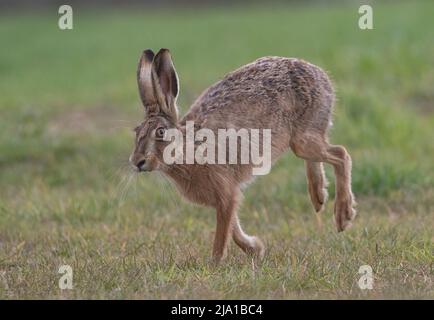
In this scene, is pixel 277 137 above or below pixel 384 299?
above

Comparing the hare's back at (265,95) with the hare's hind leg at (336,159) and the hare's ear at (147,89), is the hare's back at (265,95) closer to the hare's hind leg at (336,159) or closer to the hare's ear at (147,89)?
the hare's hind leg at (336,159)

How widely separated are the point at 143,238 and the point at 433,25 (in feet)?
43.9

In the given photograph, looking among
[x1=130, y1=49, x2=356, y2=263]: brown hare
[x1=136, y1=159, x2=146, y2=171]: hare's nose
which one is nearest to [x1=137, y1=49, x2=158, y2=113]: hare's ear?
[x1=130, y1=49, x2=356, y2=263]: brown hare

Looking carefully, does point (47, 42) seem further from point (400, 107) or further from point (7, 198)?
point (7, 198)

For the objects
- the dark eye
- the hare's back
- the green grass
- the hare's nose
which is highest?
the hare's back

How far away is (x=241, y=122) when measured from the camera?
683cm

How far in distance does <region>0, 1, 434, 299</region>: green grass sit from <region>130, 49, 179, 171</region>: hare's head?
1.52 feet

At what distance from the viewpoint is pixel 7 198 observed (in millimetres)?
9516

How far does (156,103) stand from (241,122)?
764mm

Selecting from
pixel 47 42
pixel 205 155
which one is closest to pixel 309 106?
pixel 205 155

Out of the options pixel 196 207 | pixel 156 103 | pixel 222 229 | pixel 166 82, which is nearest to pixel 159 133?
pixel 156 103

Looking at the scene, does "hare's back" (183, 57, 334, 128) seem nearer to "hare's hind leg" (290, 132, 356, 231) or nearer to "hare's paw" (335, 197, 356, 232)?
"hare's hind leg" (290, 132, 356, 231)

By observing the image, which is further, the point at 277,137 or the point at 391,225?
the point at 391,225

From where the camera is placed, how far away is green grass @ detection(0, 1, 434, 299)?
5.88m
